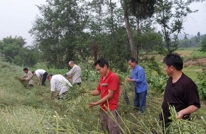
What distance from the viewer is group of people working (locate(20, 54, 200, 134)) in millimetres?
2840

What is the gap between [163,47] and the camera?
20.9 metres

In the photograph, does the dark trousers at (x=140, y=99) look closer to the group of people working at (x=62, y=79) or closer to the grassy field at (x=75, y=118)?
the grassy field at (x=75, y=118)

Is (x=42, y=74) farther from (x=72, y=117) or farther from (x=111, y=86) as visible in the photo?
Answer: (x=111, y=86)

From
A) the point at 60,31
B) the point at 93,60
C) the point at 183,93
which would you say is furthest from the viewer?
the point at 60,31

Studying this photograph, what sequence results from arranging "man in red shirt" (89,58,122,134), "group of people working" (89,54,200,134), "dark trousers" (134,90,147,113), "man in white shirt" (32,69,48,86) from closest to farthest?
1. "group of people working" (89,54,200,134)
2. "man in red shirt" (89,58,122,134)
3. "dark trousers" (134,90,147,113)
4. "man in white shirt" (32,69,48,86)

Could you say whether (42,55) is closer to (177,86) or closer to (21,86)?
(21,86)

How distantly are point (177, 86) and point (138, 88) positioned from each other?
313 centimetres

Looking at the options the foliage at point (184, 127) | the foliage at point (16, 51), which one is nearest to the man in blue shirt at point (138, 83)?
the foliage at point (184, 127)

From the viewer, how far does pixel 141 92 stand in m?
6.00

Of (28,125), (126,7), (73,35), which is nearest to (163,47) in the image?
(126,7)

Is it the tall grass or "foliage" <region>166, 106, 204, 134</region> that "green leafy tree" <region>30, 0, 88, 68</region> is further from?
"foliage" <region>166, 106, 204, 134</region>

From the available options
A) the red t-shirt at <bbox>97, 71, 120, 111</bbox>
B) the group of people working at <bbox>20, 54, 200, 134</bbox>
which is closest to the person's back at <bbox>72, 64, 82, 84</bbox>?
the group of people working at <bbox>20, 54, 200, 134</bbox>

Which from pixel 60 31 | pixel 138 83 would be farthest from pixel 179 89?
pixel 60 31

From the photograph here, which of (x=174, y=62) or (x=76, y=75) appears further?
(x=76, y=75)
